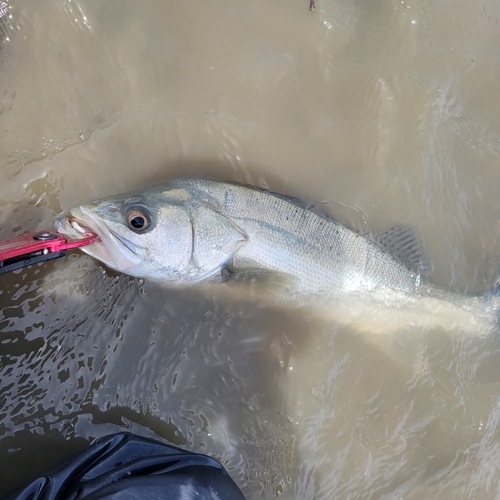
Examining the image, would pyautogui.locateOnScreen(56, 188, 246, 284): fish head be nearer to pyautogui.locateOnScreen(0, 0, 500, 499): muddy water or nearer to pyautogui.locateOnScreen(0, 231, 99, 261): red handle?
pyautogui.locateOnScreen(0, 231, 99, 261): red handle

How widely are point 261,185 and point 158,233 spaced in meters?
0.98

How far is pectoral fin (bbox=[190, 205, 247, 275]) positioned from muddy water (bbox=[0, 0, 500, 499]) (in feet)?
0.96

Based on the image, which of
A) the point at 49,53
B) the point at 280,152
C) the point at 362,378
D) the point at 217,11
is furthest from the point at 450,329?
the point at 49,53

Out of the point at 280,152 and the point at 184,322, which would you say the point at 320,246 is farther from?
the point at 184,322

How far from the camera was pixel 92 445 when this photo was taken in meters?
2.61

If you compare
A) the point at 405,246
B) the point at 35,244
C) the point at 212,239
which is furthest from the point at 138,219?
the point at 405,246

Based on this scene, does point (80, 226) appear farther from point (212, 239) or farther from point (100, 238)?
point (212, 239)

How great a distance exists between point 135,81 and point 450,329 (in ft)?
10.8

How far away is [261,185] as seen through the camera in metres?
3.35

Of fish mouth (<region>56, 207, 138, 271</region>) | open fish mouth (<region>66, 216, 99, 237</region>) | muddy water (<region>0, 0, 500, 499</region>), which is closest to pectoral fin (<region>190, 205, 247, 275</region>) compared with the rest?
muddy water (<region>0, 0, 500, 499</region>)

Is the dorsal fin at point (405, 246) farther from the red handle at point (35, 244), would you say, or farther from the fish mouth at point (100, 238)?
the red handle at point (35, 244)

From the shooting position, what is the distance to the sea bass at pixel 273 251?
2.79 metres

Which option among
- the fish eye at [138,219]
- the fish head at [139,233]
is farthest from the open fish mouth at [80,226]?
the fish eye at [138,219]

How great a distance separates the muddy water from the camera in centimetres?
293
